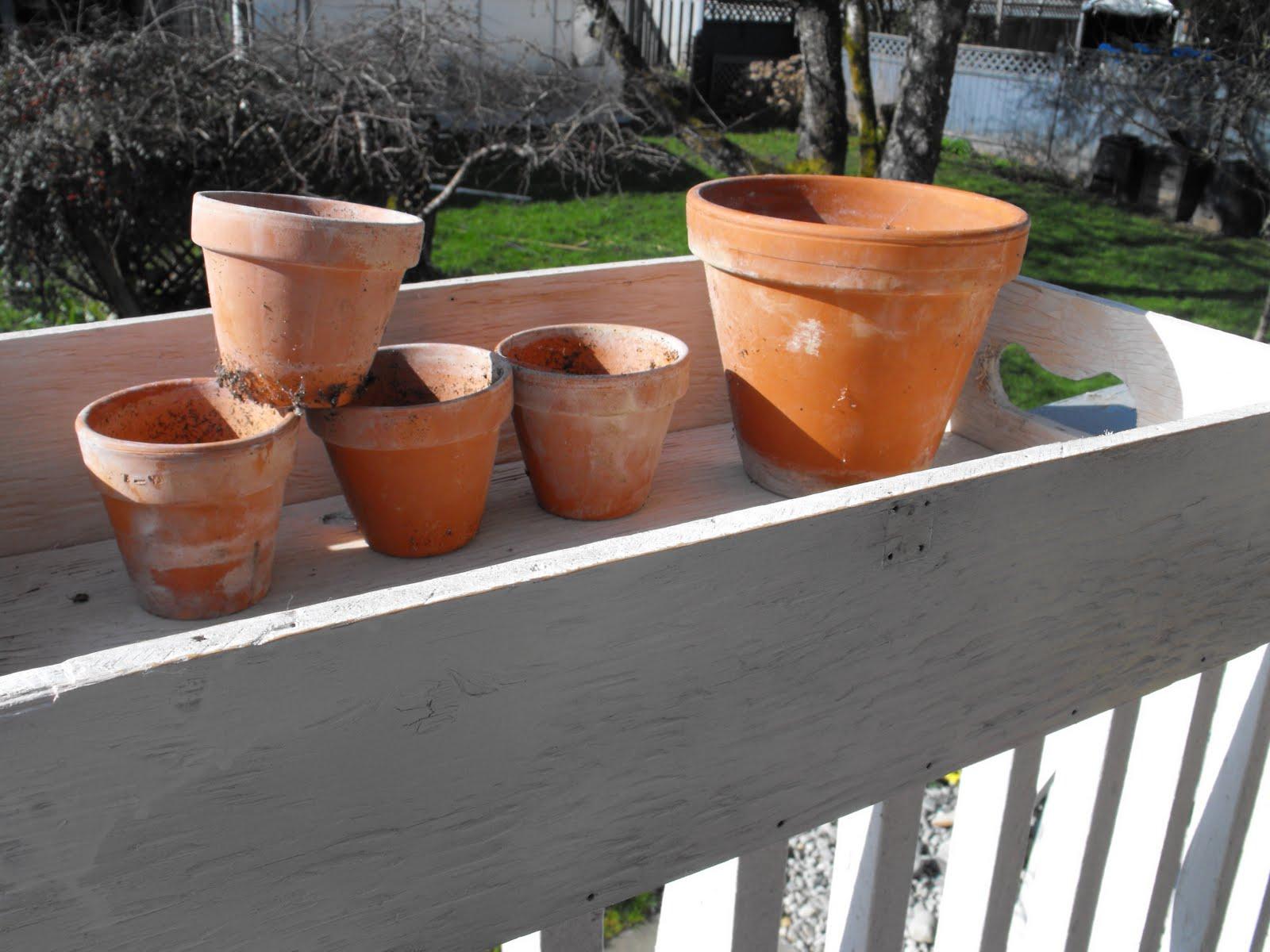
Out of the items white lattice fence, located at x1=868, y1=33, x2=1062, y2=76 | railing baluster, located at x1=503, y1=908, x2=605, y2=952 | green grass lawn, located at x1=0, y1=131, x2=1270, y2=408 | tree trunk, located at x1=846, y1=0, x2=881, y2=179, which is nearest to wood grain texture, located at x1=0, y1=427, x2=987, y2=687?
railing baluster, located at x1=503, y1=908, x2=605, y2=952

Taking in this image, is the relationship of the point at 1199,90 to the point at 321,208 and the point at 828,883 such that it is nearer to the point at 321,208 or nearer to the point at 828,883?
the point at 828,883

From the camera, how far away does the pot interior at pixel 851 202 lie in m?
1.44

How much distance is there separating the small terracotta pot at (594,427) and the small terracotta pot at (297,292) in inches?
8.2

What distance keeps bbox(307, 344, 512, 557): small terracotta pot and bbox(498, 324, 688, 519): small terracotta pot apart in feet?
0.18

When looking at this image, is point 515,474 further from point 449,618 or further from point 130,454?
point 449,618

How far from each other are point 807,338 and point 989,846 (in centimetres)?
58

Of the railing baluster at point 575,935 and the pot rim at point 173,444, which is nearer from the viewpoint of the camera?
the railing baluster at point 575,935

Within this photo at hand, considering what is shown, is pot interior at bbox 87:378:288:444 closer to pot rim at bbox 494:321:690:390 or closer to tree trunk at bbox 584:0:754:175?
pot rim at bbox 494:321:690:390

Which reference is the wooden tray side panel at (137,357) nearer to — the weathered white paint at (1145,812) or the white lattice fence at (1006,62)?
the weathered white paint at (1145,812)

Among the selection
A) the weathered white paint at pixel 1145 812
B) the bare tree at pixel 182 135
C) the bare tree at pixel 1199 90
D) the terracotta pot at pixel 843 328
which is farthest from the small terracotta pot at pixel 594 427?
the bare tree at pixel 1199 90

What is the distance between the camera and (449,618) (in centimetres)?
61

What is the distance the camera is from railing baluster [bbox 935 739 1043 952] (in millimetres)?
1070

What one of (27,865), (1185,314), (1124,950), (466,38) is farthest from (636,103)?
(27,865)

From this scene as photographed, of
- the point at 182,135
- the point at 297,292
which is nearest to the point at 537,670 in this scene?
the point at 297,292
